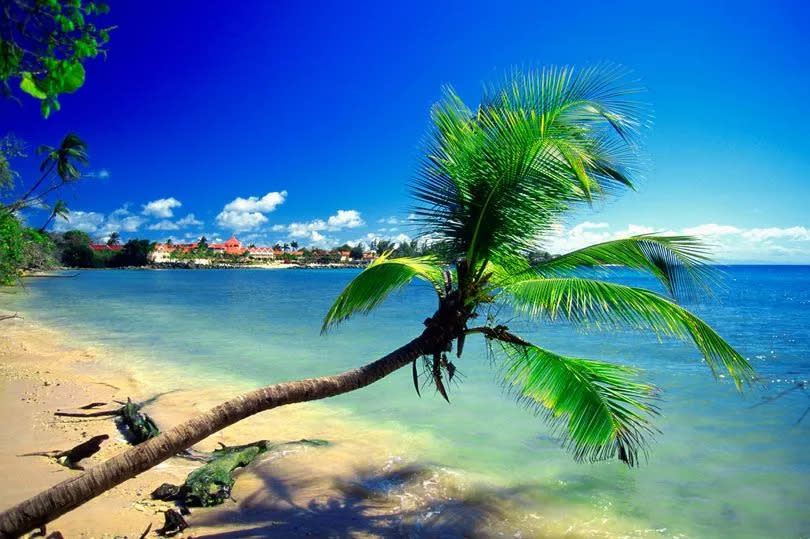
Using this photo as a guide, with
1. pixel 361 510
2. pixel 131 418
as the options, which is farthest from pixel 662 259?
pixel 131 418

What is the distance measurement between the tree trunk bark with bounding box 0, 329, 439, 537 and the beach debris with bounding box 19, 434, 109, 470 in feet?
9.31

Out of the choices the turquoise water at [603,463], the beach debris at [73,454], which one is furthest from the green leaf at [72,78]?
the beach debris at [73,454]

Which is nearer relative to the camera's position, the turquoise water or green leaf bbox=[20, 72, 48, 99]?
green leaf bbox=[20, 72, 48, 99]

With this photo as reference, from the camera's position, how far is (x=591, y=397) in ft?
13.5

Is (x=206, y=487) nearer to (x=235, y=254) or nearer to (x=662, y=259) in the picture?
(x=662, y=259)

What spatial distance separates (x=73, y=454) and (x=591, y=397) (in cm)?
567

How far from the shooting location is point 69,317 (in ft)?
78.8

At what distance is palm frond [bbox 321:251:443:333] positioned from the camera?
473 cm

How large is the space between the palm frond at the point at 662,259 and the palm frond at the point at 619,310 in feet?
1.32

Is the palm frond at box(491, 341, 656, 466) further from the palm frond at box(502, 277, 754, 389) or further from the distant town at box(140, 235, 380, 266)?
the distant town at box(140, 235, 380, 266)

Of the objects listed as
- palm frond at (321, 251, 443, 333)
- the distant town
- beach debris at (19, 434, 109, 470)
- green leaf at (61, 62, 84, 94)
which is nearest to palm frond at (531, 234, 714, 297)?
palm frond at (321, 251, 443, 333)

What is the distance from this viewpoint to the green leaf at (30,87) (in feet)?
6.66

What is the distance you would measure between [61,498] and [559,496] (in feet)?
16.9

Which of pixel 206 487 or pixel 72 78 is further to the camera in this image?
pixel 206 487
